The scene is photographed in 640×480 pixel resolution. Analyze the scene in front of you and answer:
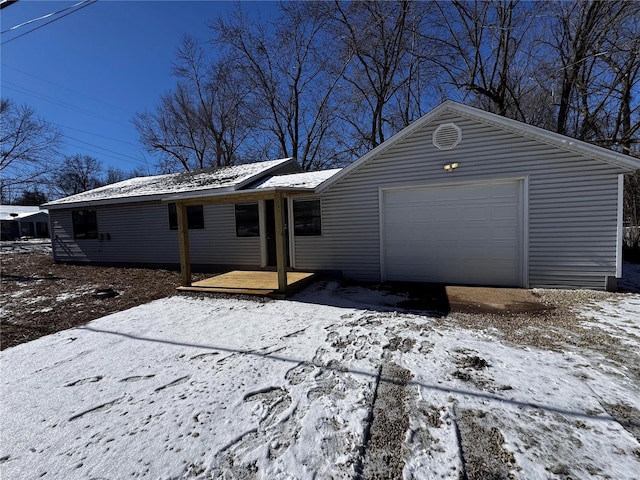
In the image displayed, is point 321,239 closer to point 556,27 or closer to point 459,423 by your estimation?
point 459,423

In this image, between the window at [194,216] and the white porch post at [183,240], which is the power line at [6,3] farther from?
the window at [194,216]

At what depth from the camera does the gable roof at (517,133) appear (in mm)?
5285

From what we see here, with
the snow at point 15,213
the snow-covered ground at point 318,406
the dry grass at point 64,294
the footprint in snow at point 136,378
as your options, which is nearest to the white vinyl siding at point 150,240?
the dry grass at point 64,294

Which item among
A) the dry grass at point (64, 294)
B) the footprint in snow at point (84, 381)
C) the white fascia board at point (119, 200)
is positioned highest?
the white fascia board at point (119, 200)

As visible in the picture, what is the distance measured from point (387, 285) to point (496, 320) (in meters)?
2.82

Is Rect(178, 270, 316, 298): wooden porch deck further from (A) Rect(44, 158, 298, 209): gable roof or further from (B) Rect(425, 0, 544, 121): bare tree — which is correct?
(B) Rect(425, 0, 544, 121): bare tree

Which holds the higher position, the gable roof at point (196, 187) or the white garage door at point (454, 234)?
the gable roof at point (196, 187)

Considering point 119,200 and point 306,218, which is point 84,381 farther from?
point 119,200

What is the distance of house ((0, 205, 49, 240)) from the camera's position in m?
33.3

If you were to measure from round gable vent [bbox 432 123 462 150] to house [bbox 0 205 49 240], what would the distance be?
41.5 metres

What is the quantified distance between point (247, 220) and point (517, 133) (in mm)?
7147

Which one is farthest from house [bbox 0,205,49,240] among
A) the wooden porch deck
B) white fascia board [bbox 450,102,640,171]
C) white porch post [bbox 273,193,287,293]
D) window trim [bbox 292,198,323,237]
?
Result: white fascia board [bbox 450,102,640,171]

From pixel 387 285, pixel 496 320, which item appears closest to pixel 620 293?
pixel 496 320

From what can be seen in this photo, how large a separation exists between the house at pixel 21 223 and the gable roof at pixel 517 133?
132ft
